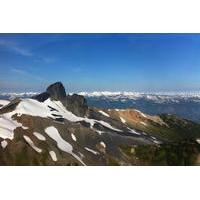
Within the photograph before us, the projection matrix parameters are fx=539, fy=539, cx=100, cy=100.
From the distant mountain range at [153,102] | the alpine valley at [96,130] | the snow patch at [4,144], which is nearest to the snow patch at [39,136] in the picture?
the alpine valley at [96,130]

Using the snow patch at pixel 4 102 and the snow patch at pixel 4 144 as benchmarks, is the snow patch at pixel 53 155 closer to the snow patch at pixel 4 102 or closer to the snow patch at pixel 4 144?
the snow patch at pixel 4 144

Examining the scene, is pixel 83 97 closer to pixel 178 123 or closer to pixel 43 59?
pixel 43 59

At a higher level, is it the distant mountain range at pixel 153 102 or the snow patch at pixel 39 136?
the distant mountain range at pixel 153 102

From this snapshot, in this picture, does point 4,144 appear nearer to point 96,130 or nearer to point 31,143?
point 31,143

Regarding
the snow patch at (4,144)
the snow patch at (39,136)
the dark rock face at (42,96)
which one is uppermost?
the dark rock face at (42,96)

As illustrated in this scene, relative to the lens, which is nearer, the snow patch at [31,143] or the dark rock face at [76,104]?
the snow patch at [31,143]
